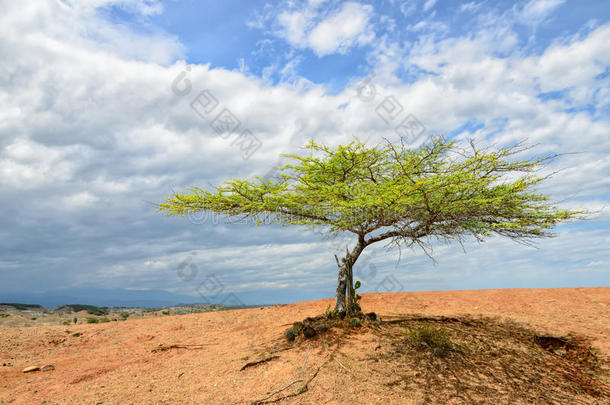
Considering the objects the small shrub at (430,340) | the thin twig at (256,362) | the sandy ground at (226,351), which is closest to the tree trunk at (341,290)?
the sandy ground at (226,351)

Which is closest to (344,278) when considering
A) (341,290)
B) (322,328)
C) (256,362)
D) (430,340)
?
(341,290)

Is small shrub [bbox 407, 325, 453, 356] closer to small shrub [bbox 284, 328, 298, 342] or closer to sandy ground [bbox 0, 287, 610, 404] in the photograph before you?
sandy ground [bbox 0, 287, 610, 404]

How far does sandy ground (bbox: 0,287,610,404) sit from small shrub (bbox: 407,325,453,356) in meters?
1.02

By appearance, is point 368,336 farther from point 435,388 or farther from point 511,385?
point 511,385

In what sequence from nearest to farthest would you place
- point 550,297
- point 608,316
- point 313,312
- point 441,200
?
point 441,200, point 608,316, point 313,312, point 550,297

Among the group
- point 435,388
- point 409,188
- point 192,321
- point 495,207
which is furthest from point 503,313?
point 192,321

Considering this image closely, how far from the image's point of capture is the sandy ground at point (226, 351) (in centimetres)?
696

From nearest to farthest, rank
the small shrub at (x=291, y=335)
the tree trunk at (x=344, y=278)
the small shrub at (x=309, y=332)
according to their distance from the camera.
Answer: the small shrub at (x=309, y=332)
the small shrub at (x=291, y=335)
the tree trunk at (x=344, y=278)

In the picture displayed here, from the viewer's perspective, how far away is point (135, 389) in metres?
7.48

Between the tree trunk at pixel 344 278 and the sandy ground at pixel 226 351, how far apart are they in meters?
1.47

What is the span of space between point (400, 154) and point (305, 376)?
241 inches

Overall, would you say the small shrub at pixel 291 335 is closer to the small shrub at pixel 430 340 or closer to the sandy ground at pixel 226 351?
the sandy ground at pixel 226 351

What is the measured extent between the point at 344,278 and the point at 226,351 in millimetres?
4025

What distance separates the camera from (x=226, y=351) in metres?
9.43
